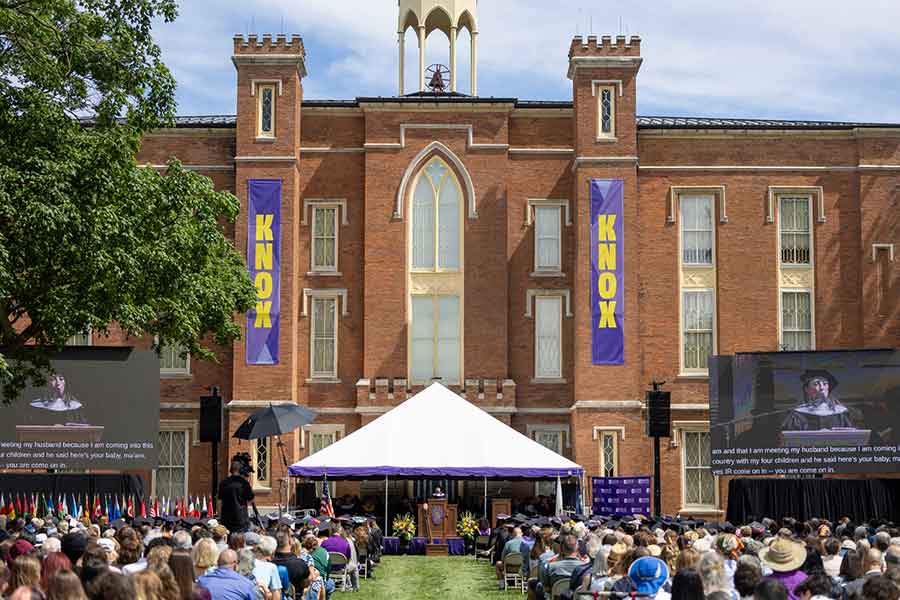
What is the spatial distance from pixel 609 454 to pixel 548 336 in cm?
388

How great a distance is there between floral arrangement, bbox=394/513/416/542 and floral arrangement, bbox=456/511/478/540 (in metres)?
1.09

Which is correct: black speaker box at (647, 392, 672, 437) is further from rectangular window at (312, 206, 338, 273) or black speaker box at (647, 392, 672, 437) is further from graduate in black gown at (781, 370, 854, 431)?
rectangular window at (312, 206, 338, 273)

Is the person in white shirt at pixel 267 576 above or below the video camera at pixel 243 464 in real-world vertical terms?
below

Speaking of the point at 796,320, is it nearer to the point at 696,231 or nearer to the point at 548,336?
the point at 696,231

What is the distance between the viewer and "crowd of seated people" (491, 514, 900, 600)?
11.1 metres

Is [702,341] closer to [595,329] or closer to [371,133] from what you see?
[595,329]

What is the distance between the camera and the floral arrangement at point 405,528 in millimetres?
33000

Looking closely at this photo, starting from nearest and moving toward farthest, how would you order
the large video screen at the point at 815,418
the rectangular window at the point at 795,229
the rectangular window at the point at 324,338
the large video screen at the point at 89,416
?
the large video screen at the point at 815,418 < the large video screen at the point at 89,416 < the rectangular window at the point at 324,338 < the rectangular window at the point at 795,229

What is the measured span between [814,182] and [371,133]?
502 inches

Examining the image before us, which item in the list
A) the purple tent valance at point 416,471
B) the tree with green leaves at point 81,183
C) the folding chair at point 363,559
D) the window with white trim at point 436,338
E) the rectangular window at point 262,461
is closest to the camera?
the tree with green leaves at point 81,183

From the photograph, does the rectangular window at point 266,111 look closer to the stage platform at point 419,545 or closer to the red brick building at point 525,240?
the red brick building at point 525,240

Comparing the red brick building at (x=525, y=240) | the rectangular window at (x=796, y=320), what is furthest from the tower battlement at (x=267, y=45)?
the rectangular window at (x=796, y=320)

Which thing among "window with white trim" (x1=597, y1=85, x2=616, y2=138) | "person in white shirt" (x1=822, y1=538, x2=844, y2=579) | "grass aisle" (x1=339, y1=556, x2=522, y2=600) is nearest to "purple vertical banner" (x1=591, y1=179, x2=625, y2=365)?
"window with white trim" (x1=597, y1=85, x2=616, y2=138)

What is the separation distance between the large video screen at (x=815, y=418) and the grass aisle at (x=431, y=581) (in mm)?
7754
